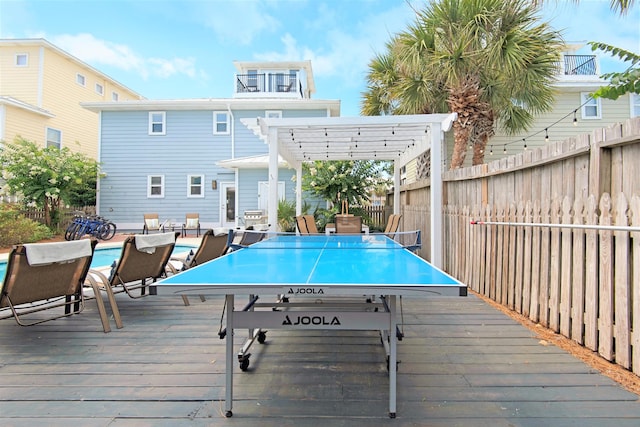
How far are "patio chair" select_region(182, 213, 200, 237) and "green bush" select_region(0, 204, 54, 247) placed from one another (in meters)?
4.66

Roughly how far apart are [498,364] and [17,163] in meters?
15.7

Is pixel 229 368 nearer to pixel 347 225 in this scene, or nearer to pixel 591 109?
pixel 347 225

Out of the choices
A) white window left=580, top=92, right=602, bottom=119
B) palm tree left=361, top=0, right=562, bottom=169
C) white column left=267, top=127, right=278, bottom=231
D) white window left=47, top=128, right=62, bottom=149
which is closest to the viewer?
white column left=267, top=127, right=278, bottom=231

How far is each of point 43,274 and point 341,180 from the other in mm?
8344

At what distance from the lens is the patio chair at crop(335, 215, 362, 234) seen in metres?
9.14

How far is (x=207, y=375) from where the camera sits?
2.41 meters

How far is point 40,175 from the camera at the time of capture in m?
12.1

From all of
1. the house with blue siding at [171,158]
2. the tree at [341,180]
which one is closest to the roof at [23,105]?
the house with blue siding at [171,158]

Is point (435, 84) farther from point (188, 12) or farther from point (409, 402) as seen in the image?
point (188, 12)

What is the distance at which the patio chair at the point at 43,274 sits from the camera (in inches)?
110

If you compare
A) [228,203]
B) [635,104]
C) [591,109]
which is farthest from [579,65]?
[228,203]

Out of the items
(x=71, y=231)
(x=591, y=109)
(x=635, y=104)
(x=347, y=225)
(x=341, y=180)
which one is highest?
(x=635, y=104)

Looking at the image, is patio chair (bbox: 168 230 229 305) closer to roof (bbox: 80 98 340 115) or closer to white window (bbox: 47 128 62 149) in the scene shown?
roof (bbox: 80 98 340 115)

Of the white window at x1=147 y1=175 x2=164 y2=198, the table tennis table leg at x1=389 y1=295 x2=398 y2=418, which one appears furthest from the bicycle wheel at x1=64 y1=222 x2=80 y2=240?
the table tennis table leg at x1=389 y1=295 x2=398 y2=418
